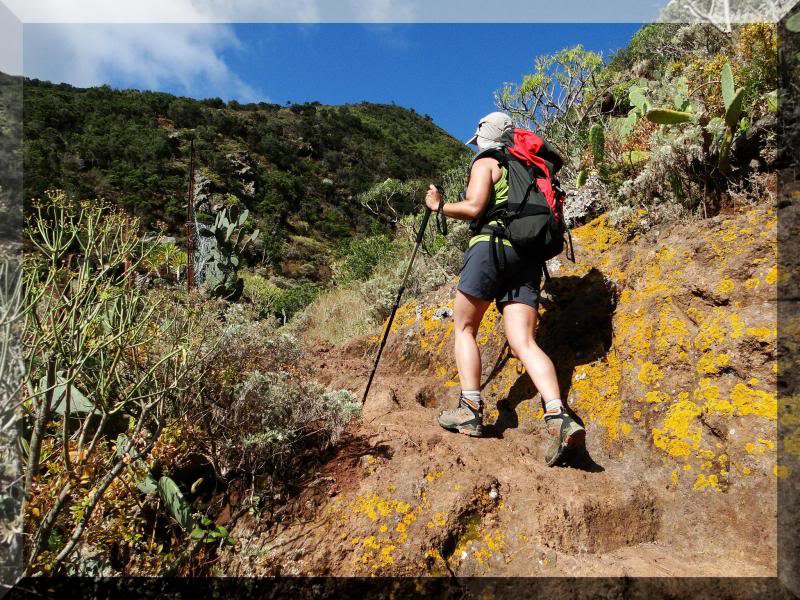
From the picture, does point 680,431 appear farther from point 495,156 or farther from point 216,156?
point 216,156

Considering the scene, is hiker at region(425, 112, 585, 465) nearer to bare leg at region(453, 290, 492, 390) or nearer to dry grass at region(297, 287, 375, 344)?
bare leg at region(453, 290, 492, 390)

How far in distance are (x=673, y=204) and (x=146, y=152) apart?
2744 centimetres

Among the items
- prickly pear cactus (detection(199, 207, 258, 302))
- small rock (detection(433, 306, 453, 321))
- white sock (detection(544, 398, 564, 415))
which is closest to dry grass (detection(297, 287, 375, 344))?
prickly pear cactus (detection(199, 207, 258, 302))

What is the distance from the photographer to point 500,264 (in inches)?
109

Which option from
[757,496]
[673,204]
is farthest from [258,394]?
[673,204]

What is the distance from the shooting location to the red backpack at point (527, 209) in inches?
108

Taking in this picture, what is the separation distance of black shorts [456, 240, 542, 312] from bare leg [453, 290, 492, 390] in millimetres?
63

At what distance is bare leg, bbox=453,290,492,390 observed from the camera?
285 cm

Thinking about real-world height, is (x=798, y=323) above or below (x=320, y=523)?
above

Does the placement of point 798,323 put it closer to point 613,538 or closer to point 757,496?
point 757,496

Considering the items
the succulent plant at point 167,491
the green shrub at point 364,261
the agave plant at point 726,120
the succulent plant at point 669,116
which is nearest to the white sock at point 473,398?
the succulent plant at point 167,491

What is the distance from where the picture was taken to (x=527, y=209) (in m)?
2.77

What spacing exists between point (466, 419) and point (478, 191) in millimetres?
1253

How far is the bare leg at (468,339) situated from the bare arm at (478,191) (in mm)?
453
